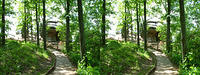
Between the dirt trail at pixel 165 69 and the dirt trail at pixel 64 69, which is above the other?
the dirt trail at pixel 64 69

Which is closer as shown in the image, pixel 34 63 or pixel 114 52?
pixel 34 63

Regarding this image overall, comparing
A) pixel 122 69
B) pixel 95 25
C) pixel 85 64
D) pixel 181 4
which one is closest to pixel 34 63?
pixel 85 64

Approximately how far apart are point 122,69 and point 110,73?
3.98 ft

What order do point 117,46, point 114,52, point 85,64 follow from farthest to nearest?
point 117,46
point 114,52
point 85,64

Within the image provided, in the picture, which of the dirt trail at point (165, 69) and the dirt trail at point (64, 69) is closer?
the dirt trail at point (64, 69)

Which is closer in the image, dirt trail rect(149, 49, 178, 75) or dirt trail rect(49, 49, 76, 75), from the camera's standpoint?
dirt trail rect(49, 49, 76, 75)

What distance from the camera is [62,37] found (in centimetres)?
2453

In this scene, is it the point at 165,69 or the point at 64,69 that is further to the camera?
the point at 165,69

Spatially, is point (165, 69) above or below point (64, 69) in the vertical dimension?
below

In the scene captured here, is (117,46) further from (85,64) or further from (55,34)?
(55,34)

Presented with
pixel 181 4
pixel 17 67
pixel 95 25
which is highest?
pixel 181 4

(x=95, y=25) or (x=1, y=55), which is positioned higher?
(x=95, y=25)

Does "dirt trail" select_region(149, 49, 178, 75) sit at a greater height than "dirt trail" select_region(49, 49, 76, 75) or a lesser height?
lesser

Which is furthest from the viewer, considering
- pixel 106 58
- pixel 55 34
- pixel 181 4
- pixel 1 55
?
pixel 55 34
